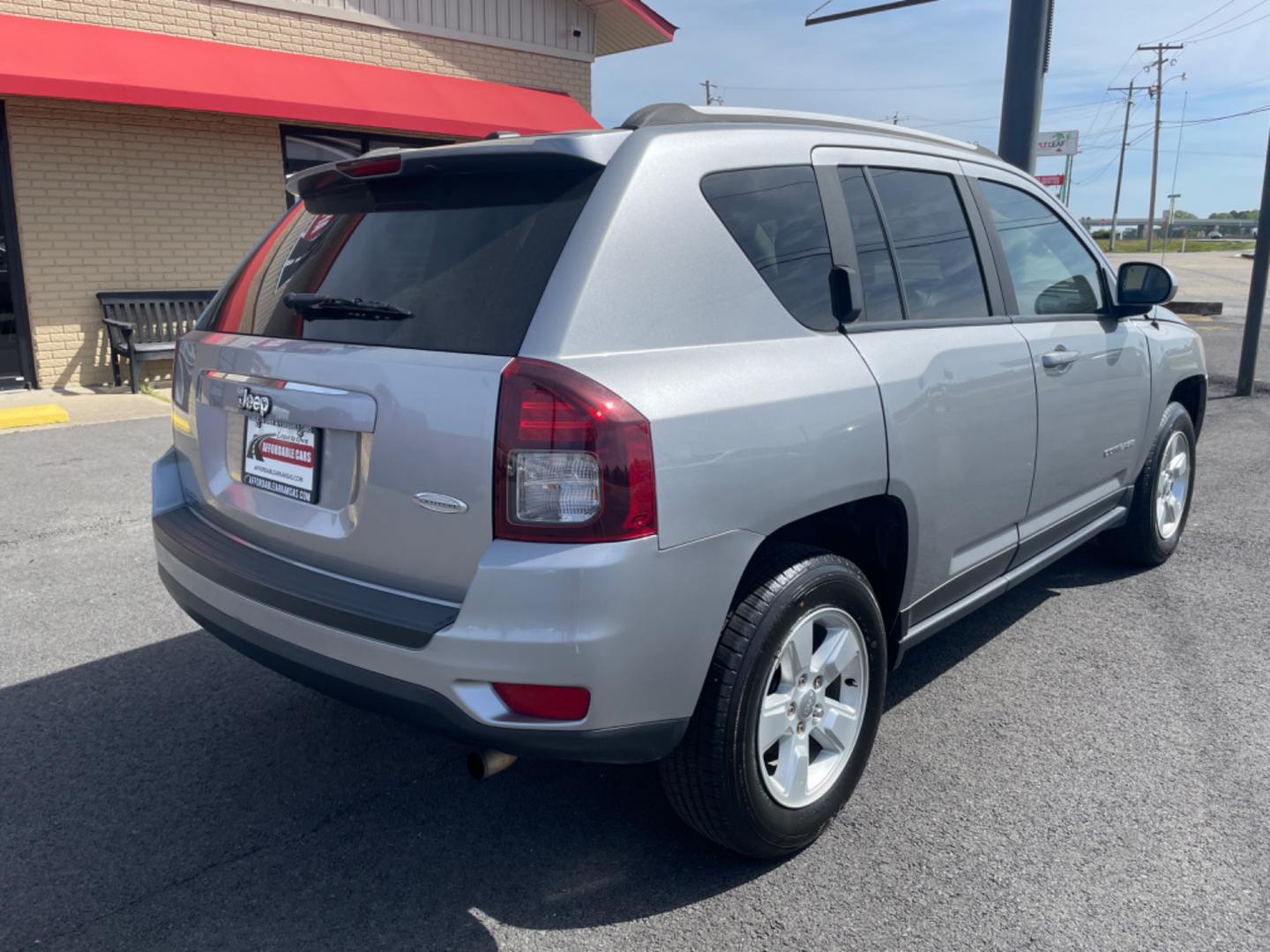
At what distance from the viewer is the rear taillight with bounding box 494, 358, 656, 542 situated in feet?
7.26

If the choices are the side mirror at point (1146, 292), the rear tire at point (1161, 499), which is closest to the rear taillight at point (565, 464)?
the side mirror at point (1146, 292)

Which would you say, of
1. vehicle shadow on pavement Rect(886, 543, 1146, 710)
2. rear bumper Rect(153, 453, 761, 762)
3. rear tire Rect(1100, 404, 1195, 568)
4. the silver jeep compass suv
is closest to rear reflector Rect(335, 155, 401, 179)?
the silver jeep compass suv

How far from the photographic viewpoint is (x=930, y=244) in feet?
11.2

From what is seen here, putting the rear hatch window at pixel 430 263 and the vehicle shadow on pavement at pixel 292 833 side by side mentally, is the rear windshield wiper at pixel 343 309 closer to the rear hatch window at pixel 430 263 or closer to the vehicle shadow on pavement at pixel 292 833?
the rear hatch window at pixel 430 263

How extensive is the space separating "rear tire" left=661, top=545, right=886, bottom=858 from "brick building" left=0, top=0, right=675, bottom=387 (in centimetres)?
897

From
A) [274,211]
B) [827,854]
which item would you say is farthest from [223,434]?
[274,211]

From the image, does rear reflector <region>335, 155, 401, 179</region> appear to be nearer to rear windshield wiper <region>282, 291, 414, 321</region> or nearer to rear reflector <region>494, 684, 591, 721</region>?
rear windshield wiper <region>282, 291, 414, 321</region>

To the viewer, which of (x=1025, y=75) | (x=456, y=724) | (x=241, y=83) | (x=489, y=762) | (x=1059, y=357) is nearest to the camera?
(x=456, y=724)

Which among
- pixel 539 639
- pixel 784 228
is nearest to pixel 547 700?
pixel 539 639

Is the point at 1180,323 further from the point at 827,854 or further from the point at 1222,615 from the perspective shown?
the point at 827,854

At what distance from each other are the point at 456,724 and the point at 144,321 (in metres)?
10.3

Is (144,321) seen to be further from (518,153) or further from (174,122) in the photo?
(518,153)

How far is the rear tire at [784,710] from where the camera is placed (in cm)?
250

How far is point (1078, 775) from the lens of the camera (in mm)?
3225
